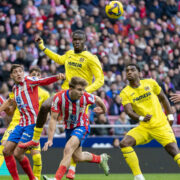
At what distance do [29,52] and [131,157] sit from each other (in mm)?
6991

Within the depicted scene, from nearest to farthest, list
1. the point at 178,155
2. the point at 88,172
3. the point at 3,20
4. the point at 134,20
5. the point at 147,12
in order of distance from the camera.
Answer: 1. the point at 178,155
2. the point at 88,172
3. the point at 3,20
4. the point at 134,20
5. the point at 147,12

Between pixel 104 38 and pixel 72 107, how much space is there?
9.46m

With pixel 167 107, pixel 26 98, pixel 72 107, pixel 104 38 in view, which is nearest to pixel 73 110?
pixel 72 107

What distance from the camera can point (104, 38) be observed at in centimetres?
1764

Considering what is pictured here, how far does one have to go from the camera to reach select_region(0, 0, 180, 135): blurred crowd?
15039 mm

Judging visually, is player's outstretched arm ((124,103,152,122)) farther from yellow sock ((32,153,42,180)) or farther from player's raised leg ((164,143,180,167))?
yellow sock ((32,153,42,180))

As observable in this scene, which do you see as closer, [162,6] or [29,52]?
[29,52]

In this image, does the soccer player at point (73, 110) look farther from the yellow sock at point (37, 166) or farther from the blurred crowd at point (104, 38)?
the blurred crowd at point (104, 38)

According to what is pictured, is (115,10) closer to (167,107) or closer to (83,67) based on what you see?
(83,67)

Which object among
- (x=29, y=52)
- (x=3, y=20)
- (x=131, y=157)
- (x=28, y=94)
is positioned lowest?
(x=131, y=157)

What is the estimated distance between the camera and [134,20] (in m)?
19.1

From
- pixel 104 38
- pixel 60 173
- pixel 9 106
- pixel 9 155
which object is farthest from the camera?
pixel 104 38

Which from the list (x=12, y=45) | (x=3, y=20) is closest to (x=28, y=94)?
(x=12, y=45)

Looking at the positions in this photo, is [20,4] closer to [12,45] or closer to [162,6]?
[12,45]
